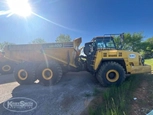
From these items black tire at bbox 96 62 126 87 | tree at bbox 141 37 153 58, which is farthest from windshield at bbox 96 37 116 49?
tree at bbox 141 37 153 58

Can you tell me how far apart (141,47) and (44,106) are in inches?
1561

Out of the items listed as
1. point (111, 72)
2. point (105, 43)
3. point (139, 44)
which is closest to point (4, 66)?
point (105, 43)

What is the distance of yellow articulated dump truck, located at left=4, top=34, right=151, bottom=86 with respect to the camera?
5289 mm

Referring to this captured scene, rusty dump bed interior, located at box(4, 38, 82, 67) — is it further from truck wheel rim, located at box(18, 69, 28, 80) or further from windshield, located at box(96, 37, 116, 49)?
windshield, located at box(96, 37, 116, 49)

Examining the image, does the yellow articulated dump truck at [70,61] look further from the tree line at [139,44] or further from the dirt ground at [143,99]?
the tree line at [139,44]

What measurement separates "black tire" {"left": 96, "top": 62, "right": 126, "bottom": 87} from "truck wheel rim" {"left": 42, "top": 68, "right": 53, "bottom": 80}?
2.43 m

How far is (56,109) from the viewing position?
12.6 ft

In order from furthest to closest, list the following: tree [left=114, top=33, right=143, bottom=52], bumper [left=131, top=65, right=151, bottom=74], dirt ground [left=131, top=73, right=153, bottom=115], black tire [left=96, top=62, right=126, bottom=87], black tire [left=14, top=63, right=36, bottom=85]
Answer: tree [left=114, top=33, right=143, bottom=52] < black tire [left=14, top=63, right=36, bottom=85] < bumper [left=131, top=65, right=151, bottom=74] < black tire [left=96, top=62, right=126, bottom=87] < dirt ground [left=131, top=73, right=153, bottom=115]

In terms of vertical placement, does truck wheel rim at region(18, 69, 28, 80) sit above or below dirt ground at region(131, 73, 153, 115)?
above

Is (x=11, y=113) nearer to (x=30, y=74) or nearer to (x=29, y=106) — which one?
(x=29, y=106)

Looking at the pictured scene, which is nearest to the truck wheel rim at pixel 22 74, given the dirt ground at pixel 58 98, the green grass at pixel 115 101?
the dirt ground at pixel 58 98

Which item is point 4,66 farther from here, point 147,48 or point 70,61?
point 147,48

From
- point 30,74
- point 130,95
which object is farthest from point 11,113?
point 130,95

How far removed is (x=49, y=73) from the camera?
5816mm
